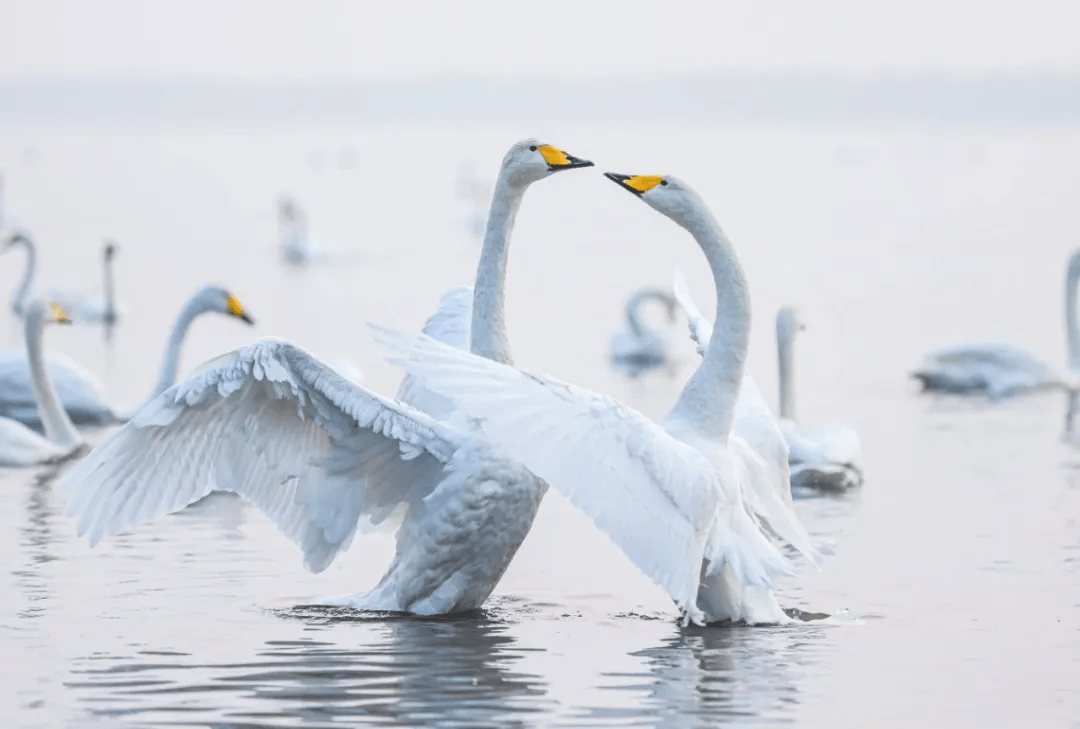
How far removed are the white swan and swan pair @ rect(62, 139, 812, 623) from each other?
7.83m

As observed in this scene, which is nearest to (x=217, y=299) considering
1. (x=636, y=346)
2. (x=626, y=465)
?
(x=636, y=346)

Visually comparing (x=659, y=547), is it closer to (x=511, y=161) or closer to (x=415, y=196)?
(x=511, y=161)

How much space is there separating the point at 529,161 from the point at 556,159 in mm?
159

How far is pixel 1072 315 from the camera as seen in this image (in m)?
20.1

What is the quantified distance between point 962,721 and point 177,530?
5.51 metres

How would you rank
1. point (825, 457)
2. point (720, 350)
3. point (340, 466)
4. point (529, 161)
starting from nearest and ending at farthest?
point (720, 350) < point (340, 466) < point (529, 161) < point (825, 457)

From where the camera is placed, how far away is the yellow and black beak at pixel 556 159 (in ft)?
33.4

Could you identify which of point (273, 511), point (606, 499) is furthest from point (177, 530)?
point (606, 499)

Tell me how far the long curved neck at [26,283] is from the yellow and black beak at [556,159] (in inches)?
624

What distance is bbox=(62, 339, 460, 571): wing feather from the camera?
9711 mm

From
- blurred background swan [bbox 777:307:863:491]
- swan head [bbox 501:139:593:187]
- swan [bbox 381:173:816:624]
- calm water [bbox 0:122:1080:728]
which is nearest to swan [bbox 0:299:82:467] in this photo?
calm water [bbox 0:122:1080:728]

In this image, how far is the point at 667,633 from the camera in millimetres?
9805

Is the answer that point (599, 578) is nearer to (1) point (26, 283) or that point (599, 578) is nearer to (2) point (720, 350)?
(2) point (720, 350)

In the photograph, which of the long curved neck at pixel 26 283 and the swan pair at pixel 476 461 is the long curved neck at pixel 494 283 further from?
the long curved neck at pixel 26 283
